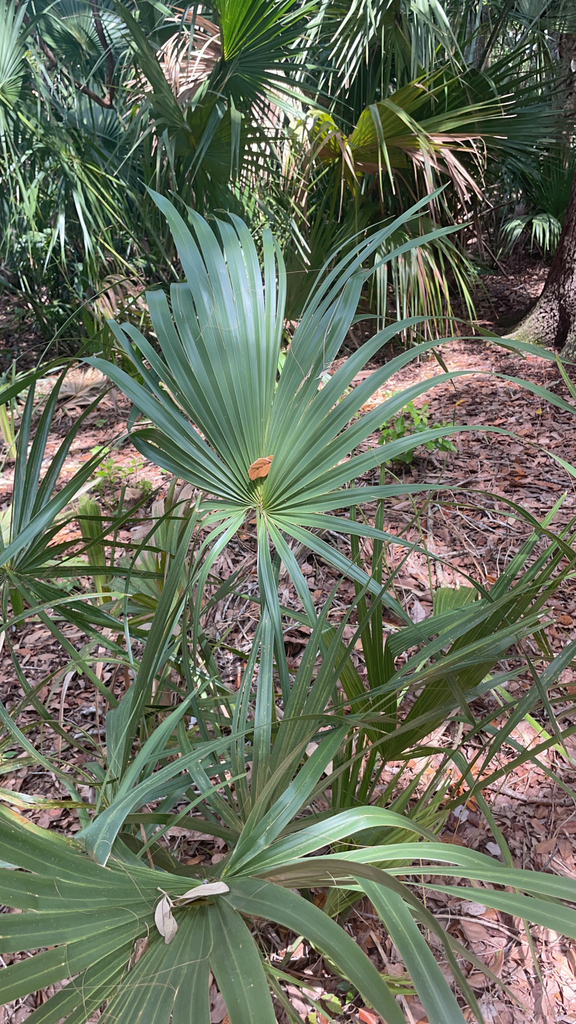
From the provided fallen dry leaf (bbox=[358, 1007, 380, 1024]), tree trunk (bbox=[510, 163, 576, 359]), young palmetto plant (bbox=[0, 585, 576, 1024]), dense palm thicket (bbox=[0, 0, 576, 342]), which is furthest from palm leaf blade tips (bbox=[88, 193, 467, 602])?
tree trunk (bbox=[510, 163, 576, 359])

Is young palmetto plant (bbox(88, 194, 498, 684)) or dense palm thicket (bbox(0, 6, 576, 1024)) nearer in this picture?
dense palm thicket (bbox(0, 6, 576, 1024))

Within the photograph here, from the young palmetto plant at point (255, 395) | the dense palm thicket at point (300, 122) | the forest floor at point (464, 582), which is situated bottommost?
the forest floor at point (464, 582)

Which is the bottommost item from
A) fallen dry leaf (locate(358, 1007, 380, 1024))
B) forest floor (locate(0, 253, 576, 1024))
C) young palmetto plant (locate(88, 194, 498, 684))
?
fallen dry leaf (locate(358, 1007, 380, 1024))

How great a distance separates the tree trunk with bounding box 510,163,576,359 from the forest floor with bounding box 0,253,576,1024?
0.14m

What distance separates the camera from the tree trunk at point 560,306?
2752 millimetres

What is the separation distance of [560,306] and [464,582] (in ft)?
5.88

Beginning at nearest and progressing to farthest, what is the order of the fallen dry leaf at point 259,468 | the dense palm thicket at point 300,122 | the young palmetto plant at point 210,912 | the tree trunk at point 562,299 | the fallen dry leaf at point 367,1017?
1. the young palmetto plant at point 210,912
2. the fallen dry leaf at point 367,1017
3. the fallen dry leaf at point 259,468
4. the dense palm thicket at point 300,122
5. the tree trunk at point 562,299

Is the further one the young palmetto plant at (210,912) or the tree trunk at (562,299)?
the tree trunk at (562,299)

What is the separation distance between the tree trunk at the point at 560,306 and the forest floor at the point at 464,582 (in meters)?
0.14

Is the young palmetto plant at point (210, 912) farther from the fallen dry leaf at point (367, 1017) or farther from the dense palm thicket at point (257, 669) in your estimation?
the fallen dry leaf at point (367, 1017)

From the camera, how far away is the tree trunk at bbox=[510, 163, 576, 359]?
108 inches

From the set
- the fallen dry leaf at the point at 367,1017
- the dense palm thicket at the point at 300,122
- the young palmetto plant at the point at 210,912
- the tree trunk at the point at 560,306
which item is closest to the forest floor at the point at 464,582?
the fallen dry leaf at the point at 367,1017

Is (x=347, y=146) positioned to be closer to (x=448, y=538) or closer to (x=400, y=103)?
(x=400, y=103)

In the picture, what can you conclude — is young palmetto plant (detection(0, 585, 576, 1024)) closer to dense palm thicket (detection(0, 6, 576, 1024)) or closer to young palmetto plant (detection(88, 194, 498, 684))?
dense palm thicket (detection(0, 6, 576, 1024))
